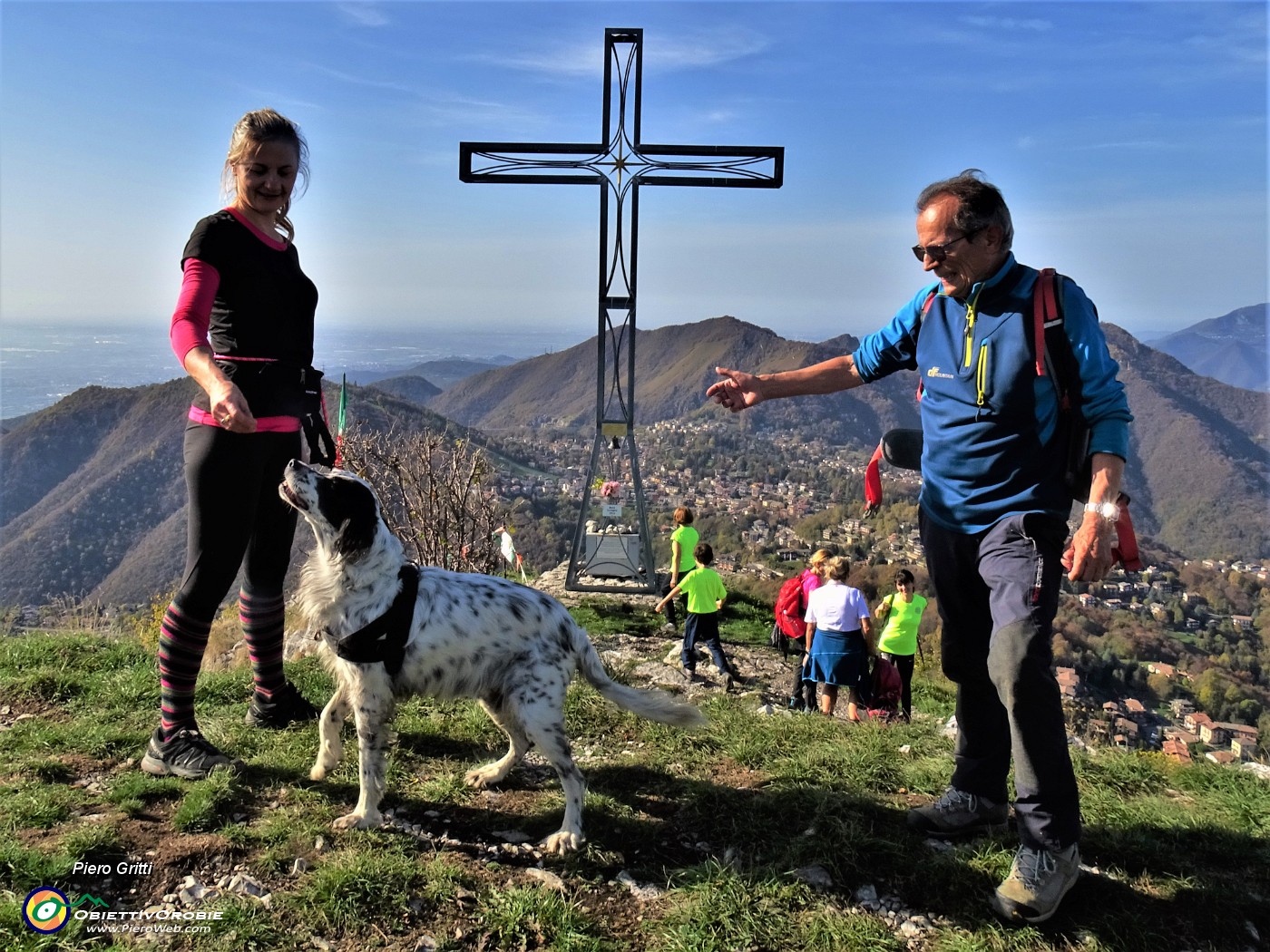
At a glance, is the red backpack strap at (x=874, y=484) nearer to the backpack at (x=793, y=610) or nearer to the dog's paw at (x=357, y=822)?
the dog's paw at (x=357, y=822)

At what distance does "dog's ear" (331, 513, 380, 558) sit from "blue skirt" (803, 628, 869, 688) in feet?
13.2

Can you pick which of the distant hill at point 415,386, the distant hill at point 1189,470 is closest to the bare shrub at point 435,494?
the distant hill at point 415,386

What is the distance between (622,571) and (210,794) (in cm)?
580

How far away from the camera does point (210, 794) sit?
331 cm

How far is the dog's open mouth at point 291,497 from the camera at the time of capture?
10.7ft

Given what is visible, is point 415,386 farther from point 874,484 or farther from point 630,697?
point 874,484

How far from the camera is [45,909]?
8.48 ft

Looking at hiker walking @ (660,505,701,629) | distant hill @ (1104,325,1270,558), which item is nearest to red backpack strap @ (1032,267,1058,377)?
hiker walking @ (660,505,701,629)

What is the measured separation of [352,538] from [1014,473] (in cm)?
262

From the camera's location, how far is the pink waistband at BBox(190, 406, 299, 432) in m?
3.38

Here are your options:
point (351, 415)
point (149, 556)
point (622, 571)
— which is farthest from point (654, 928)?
point (149, 556)

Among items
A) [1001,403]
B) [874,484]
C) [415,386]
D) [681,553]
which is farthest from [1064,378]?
[415,386]

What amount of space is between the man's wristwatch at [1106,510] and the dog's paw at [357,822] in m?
2.98

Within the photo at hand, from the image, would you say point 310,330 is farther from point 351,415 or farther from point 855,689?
point 351,415
